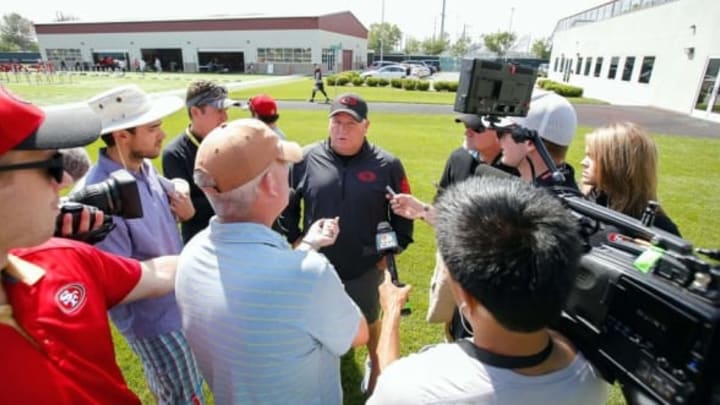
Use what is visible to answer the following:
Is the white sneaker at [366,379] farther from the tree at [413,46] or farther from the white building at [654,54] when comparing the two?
the tree at [413,46]

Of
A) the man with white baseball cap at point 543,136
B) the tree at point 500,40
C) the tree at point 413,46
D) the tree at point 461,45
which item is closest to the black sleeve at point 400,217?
the man with white baseball cap at point 543,136

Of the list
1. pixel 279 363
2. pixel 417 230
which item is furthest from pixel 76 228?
pixel 417 230

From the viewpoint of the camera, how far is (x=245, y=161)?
145 centimetres

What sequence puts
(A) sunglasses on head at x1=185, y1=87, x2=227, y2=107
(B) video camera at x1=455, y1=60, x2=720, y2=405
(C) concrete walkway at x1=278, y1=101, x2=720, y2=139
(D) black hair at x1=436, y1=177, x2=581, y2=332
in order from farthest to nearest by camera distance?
(C) concrete walkway at x1=278, y1=101, x2=720, y2=139
(A) sunglasses on head at x1=185, y1=87, x2=227, y2=107
(D) black hair at x1=436, y1=177, x2=581, y2=332
(B) video camera at x1=455, y1=60, x2=720, y2=405

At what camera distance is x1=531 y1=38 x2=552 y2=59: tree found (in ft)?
247

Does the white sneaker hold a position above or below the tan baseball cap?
below

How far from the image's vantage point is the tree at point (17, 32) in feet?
285

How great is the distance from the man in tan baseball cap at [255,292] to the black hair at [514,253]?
52 centimetres

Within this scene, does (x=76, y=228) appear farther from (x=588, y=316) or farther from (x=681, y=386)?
(x=681, y=386)

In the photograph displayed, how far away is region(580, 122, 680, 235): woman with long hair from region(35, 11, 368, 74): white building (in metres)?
49.7

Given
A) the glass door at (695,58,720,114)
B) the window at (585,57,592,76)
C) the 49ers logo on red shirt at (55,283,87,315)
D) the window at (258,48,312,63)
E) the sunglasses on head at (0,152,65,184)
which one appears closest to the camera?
the sunglasses on head at (0,152,65,184)

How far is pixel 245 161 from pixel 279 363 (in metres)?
0.74

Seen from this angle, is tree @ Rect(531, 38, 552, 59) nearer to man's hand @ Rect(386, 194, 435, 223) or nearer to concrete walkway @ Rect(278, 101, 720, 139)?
concrete walkway @ Rect(278, 101, 720, 139)

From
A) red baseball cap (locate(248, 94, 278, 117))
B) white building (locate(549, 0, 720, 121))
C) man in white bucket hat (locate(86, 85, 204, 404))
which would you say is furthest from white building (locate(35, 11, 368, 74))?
man in white bucket hat (locate(86, 85, 204, 404))
